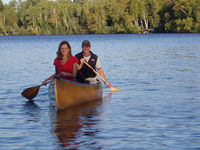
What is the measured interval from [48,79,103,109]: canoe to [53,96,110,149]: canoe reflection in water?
19 centimetres

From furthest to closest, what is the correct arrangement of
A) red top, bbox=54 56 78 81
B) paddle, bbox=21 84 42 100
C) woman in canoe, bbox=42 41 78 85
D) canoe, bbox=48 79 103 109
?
paddle, bbox=21 84 42 100 < red top, bbox=54 56 78 81 < woman in canoe, bbox=42 41 78 85 < canoe, bbox=48 79 103 109

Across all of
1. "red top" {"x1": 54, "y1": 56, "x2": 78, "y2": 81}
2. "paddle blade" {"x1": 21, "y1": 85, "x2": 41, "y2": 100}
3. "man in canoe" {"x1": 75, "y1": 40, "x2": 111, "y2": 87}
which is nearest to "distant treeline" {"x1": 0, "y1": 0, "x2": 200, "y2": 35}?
"man in canoe" {"x1": 75, "y1": 40, "x2": 111, "y2": 87}

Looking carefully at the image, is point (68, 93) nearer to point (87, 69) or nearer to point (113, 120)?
point (113, 120)

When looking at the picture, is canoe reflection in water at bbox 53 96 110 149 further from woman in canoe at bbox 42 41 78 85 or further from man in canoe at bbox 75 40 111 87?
woman in canoe at bbox 42 41 78 85

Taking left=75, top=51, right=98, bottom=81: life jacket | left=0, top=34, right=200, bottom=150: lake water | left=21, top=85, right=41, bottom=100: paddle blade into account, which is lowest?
left=0, top=34, right=200, bottom=150: lake water

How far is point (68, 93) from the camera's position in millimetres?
10859

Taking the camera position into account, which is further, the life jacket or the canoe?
the life jacket

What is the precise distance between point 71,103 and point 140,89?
4385mm

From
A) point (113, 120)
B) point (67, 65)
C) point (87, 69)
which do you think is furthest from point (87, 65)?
point (113, 120)

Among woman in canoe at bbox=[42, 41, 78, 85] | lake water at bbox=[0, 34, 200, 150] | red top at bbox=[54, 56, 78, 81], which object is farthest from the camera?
red top at bbox=[54, 56, 78, 81]

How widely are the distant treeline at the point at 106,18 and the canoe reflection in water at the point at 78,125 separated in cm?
8229

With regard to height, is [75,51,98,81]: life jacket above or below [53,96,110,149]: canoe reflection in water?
above

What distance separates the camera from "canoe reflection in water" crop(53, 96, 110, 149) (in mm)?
8008

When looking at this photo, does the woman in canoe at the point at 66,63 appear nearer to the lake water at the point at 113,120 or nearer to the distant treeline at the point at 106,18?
the lake water at the point at 113,120
